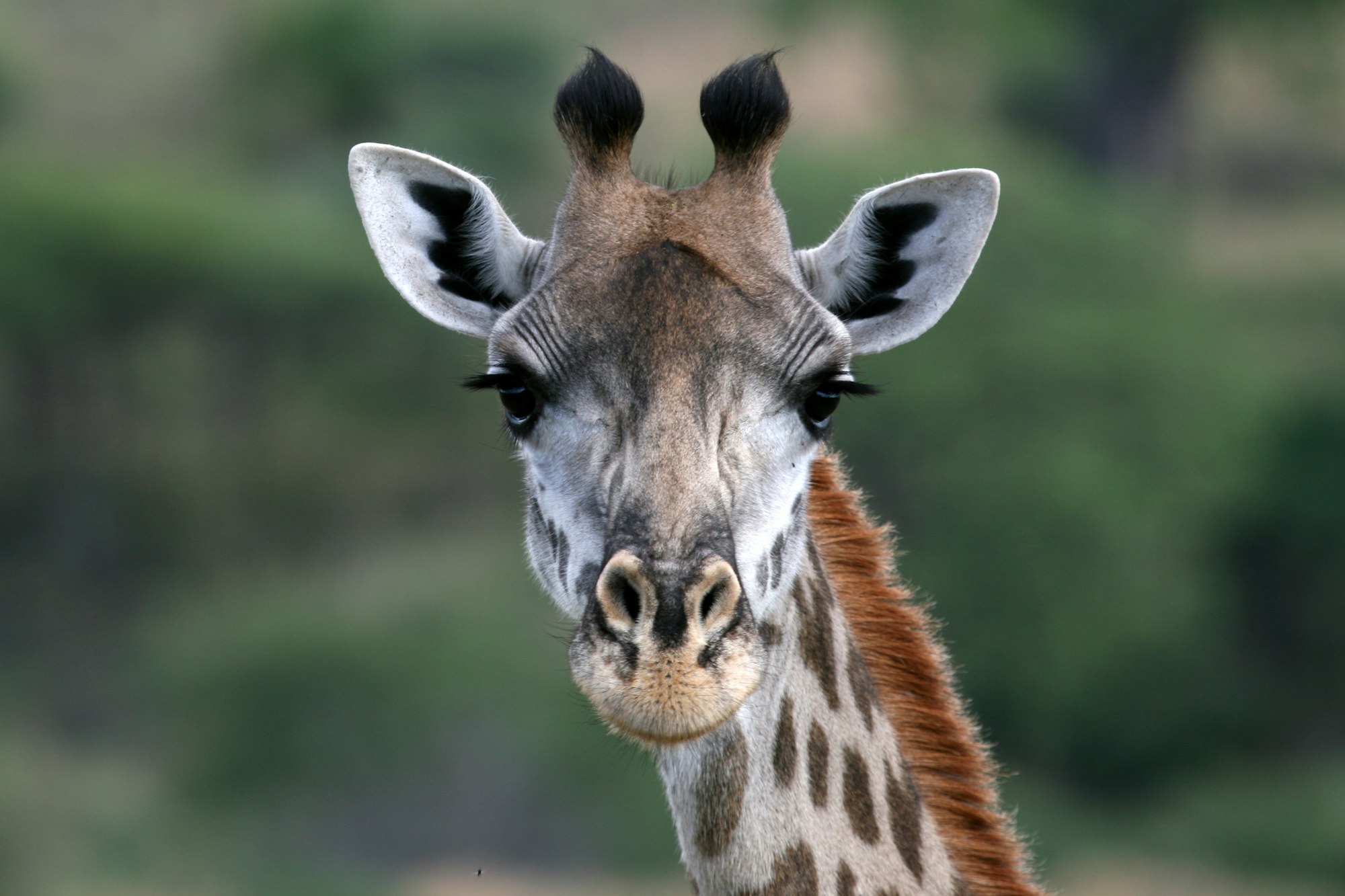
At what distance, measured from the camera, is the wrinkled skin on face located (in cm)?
433

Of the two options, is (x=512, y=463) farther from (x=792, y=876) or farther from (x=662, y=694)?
(x=662, y=694)

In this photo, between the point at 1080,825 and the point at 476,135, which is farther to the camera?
the point at 476,135

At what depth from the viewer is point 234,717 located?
35719 mm

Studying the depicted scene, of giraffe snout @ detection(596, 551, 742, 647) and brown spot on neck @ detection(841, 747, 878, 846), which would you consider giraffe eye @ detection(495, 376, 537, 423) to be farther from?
brown spot on neck @ detection(841, 747, 878, 846)

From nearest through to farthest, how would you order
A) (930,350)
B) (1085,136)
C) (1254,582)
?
1. (930,350)
2. (1254,582)
3. (1085,136)

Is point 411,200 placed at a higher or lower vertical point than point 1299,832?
higher

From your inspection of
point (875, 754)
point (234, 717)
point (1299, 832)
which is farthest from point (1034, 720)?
point (875, 754)

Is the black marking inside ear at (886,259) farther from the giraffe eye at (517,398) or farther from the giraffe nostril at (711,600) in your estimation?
the giraffe nostril at (711,600)

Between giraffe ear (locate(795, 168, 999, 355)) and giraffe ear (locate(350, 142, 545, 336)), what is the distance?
893 millimetres

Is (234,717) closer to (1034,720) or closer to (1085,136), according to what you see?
(1034,720)

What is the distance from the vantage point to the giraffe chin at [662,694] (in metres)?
4.28

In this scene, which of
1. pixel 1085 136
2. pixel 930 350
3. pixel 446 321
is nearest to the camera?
pixel 446 321

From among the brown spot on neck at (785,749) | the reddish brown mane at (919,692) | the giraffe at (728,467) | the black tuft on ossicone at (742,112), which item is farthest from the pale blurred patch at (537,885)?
the black tuft on ossicone at (742,112)

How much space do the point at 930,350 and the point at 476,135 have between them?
11372 mm
